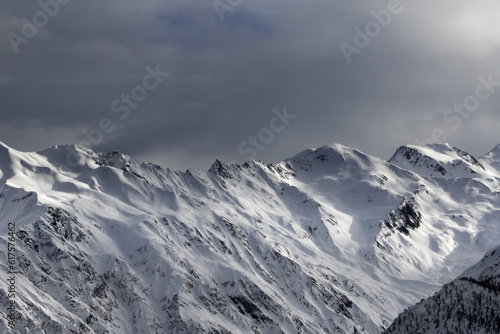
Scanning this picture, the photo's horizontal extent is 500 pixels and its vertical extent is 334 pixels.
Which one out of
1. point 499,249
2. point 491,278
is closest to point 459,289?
point 491,278

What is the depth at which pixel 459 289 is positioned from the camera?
483ft

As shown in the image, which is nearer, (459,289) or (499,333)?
(499,333)

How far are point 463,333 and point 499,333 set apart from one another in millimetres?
6297

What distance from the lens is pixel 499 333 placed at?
13125 cm

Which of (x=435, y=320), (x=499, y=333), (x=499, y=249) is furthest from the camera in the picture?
(x=499, y=249)

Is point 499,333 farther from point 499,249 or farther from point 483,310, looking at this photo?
point 499,249

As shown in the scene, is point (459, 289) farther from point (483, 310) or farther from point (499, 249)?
point (499, 249)

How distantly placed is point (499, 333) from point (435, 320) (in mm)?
13628

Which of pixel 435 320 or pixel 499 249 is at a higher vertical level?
pixel 499 249

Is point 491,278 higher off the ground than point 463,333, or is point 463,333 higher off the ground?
point 491,278

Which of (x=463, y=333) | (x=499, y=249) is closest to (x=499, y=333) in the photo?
(x=463, y=333)

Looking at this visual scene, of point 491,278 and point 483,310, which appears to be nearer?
point 483,310

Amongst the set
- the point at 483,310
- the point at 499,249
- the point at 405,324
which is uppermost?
the point at 499,249

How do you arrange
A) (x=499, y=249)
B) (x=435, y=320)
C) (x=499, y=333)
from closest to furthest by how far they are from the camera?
1. (x=499, y=333)
2. (x=435, y=320)
3. (x=499, y=249)
